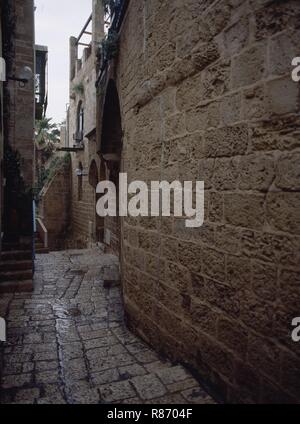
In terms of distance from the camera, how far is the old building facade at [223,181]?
1802 millimetres

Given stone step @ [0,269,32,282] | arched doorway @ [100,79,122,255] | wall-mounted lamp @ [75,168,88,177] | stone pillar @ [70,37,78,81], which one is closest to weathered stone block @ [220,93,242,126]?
arched doorway @ [100,79,122,255]

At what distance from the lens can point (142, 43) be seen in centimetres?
341

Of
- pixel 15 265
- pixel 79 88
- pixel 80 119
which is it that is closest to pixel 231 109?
pixel 15 265

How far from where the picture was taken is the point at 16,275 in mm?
5754

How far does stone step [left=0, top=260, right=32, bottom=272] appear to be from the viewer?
232 inches

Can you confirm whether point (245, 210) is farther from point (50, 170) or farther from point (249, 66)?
point (50, 170)

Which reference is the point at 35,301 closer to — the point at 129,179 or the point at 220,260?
the point at 129,179

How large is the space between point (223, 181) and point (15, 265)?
4983 millimetres

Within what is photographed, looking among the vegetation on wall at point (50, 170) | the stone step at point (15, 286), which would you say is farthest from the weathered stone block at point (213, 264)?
the vegetation on wall at point (50, 170)

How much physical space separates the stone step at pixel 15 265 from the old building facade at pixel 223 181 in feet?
10.4
